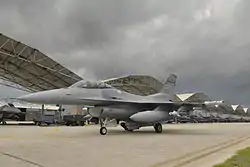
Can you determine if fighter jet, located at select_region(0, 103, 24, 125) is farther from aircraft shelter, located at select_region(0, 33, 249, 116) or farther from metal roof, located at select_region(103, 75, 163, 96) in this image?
metal roof, located at select_region(103, 75, 163, 96)

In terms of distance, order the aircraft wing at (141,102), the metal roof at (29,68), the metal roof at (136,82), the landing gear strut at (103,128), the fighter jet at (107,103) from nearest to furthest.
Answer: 1. the fighter jet at (107,103)
2. the landing gear strut at (103,128)
3. the aircraft wing at (141,102)
4. the metal roof at (29,68)
5. the metal roof at (136,82)

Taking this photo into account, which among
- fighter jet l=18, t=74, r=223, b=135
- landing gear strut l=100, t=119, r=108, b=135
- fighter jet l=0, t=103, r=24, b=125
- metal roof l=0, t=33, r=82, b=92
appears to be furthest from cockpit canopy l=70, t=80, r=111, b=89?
fighter jet l=0, t=103, r=24, b=125

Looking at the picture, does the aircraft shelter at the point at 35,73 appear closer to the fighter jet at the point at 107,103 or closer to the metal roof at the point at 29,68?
the metal roof at the point at 29,68

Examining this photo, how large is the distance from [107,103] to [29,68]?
68.7 ft

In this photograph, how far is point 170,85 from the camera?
86.0 ft

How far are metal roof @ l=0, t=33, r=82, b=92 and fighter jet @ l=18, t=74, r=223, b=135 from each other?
12.8m

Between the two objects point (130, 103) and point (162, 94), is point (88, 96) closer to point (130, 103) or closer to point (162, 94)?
point (130, 103)

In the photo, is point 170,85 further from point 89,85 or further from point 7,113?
point 7,113

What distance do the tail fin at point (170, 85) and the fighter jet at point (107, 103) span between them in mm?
3633

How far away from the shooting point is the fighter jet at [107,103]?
57.8ft

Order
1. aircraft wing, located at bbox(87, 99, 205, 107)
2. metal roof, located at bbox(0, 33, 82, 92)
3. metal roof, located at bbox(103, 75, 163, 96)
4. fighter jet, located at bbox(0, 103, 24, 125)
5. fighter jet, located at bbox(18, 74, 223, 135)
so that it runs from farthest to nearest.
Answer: metal roof, located at bbox(103, 75, 163, 96) < fighter jet, located at bbox(0, 103, 24, 125) < metal roof, located at bbox(0, 33, 82, 92) < aircraft wing, located at bbox(87, 99, 205, 107) < fighter jet, located at bbox(18, 74, 223, 135)

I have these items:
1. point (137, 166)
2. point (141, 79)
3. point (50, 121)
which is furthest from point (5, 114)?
point (137, 166)

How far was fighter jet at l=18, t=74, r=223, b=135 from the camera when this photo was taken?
17609 millimetres

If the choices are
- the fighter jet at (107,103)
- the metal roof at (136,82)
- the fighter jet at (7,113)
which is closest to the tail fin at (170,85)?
the fighter jet at (107,103)
